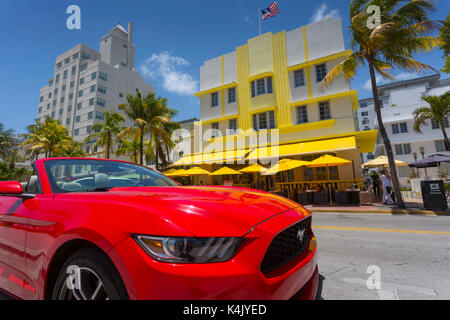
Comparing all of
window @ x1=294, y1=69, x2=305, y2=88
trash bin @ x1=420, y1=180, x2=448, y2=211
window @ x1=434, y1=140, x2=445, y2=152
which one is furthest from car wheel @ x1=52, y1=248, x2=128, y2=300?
window @ x1=434, y1=140, x2=445, y2=152

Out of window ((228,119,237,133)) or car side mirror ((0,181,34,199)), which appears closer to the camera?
car side mirror ((0,181,34,199))

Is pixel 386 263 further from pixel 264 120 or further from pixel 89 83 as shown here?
pixel 89 83

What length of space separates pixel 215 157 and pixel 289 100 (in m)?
7.85

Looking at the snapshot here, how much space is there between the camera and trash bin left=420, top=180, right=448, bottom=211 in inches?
367

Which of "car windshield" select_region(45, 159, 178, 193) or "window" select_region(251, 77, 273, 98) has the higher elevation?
"window" select_region(251, 77, 273, 98)

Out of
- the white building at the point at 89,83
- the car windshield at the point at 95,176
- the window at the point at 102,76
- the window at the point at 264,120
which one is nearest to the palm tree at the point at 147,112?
the window at the point at 264,120

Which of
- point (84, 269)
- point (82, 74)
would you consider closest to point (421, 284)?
point (84, 269)

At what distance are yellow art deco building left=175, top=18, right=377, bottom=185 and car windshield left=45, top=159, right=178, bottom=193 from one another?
46.2 feet

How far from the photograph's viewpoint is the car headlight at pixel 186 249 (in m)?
1.20

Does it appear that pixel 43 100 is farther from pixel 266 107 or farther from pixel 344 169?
pixel 344 169

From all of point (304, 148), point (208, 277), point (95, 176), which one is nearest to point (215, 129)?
point (304, 148)

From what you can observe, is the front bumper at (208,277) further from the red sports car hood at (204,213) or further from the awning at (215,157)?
the awning at (215,157)

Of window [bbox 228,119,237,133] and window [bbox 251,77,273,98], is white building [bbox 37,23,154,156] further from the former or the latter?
window [bbox 251,77,273,98]

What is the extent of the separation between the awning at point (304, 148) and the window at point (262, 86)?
5311 mm
